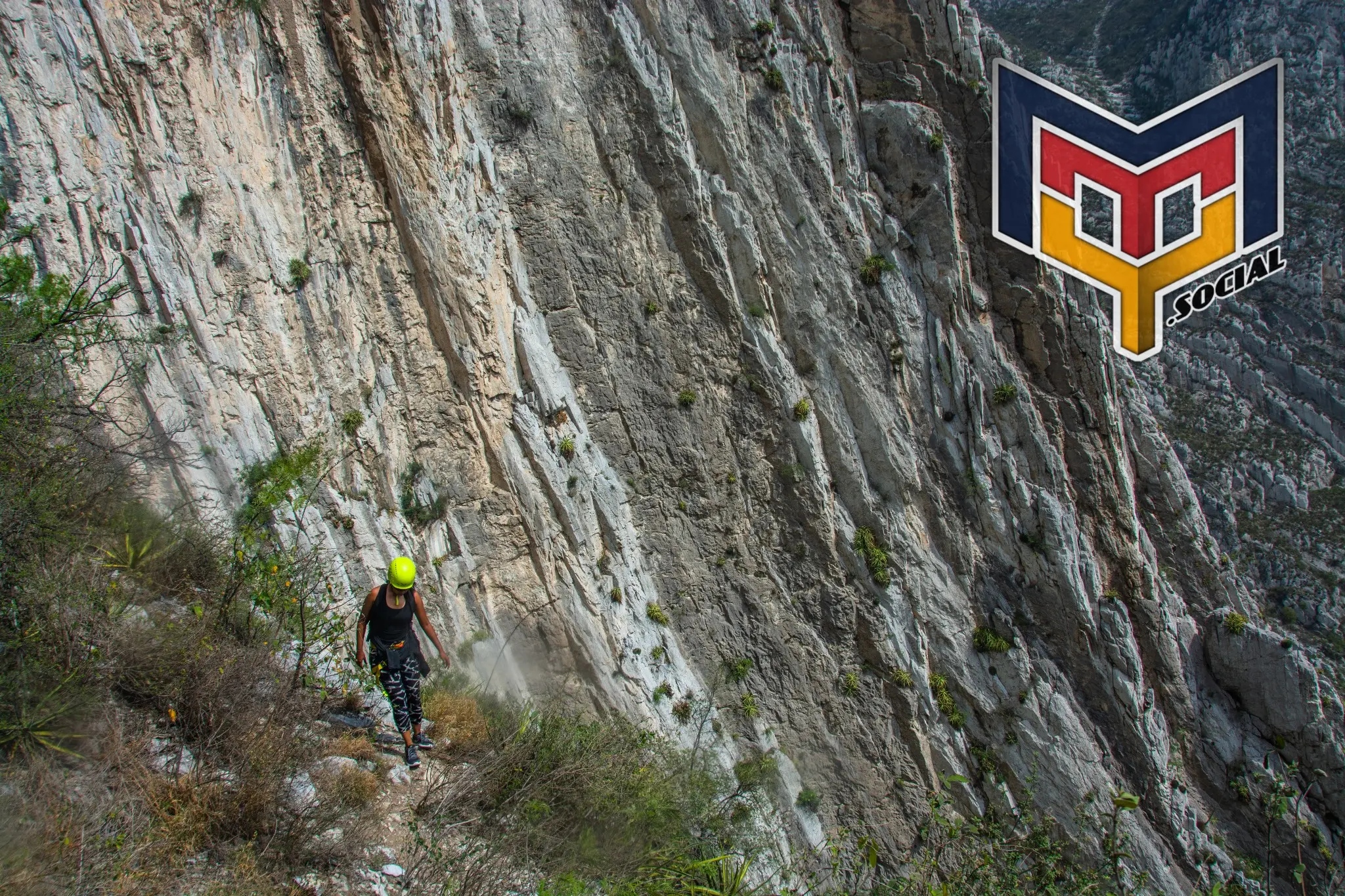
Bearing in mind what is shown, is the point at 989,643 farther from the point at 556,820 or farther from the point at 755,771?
the point at 556,820

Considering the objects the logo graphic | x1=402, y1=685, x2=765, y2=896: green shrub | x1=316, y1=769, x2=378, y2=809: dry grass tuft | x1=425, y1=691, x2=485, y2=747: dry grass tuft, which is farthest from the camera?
the logo graphic

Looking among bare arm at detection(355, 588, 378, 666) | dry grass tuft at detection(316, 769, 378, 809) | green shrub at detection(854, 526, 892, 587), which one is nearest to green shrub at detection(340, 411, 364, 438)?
bare arm at detection(355, 588, 378, 666)

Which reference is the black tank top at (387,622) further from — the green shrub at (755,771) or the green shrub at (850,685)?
the green shrub at (850,685)

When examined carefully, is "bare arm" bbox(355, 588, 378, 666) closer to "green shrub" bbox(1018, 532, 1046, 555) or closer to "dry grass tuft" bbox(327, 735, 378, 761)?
"dry grass tuft" bbox(327, 735, 378, 761)

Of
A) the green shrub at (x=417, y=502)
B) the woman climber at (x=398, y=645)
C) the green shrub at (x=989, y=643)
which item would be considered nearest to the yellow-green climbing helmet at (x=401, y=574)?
the woman climber at (x=398, y=645)

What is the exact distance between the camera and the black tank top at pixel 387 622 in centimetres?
601

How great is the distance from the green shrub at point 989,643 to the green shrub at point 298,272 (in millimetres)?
11886

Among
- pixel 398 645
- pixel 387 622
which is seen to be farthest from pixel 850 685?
pixel 387 622

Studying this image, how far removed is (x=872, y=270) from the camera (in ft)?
42.1

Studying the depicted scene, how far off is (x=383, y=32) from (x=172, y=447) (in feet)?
21.6

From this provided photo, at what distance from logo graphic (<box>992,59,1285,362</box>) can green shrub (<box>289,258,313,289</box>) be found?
39.2 ft

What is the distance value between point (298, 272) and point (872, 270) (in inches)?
371

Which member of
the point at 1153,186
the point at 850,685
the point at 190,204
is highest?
the point at 190,204

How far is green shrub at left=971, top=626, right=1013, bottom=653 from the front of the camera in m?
12.1
